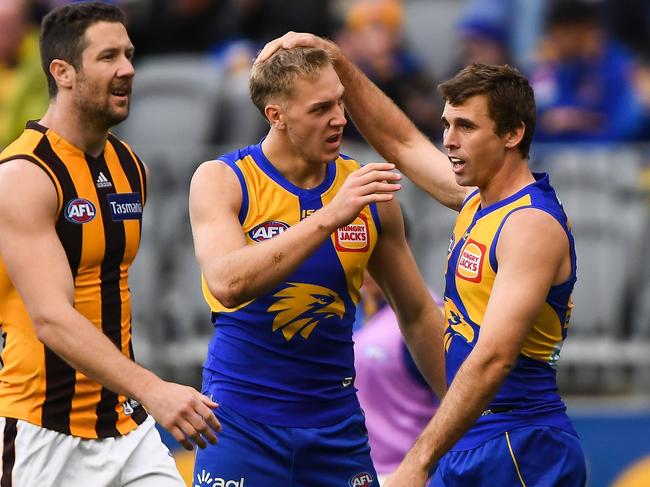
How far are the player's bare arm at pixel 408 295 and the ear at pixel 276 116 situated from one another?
600 millimetres

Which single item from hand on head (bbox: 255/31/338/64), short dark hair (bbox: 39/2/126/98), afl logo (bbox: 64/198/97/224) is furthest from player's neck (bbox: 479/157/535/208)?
short dark hair (bbox: 39/2/126/98)

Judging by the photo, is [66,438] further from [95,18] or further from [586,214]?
[586,214]

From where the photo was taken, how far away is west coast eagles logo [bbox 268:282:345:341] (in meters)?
5.88

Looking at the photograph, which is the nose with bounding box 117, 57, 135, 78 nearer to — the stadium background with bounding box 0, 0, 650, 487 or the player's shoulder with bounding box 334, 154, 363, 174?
the player's shoulder with bounding box 334, 154, 363, 174

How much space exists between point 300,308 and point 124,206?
99cm

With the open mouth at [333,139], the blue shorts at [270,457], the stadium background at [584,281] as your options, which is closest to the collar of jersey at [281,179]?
the open mouth at [333,139]

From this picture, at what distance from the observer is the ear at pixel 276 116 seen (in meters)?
5.89

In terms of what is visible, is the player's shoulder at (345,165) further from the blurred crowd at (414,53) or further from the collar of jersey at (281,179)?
the blurred crowd at (414,53)

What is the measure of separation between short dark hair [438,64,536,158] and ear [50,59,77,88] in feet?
5.54

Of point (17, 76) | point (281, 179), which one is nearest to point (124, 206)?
point (281, 179)

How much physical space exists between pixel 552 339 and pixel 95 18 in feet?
8.16

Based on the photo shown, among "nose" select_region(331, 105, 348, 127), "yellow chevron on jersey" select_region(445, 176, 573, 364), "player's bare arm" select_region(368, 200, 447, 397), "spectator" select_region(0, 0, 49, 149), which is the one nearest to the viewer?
"yellow chevron on jersey" select_region(445, 176, 573, 364)

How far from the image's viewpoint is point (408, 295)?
634cm

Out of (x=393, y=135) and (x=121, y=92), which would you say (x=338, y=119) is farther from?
(x=121, y=92)
